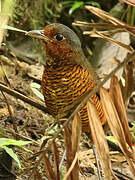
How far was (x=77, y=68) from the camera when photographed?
3033 mm

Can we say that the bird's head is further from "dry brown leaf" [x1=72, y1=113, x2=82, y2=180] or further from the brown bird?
"dry brown leaf" [x1=72, y1=113, x2=82, y2=180]

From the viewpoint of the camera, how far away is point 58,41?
3049 millimetres

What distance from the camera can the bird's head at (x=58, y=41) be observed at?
9.94 feet

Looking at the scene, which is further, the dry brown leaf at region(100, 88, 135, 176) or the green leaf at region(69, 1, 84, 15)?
the green leaf at region(69, 1, 84, 15)

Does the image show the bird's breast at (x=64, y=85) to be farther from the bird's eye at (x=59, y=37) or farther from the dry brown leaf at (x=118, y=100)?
the dry brown leaf at (x=118, y=100)

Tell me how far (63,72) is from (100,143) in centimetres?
128

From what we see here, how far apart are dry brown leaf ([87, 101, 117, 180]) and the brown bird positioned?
1.02 metres

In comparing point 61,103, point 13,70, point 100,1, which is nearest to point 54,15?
point 100,1

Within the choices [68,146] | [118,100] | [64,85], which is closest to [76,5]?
[64,85]

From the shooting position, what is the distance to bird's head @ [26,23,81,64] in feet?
9.94

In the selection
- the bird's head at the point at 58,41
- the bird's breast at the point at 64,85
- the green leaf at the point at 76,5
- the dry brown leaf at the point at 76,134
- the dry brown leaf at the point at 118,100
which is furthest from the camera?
the green leaf at the point at 76,5

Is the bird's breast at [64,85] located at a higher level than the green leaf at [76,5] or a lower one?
lower

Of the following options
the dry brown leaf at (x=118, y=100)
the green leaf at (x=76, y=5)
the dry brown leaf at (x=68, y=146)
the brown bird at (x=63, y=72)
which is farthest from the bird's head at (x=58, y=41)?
the green leaf at (x=76, y=5)

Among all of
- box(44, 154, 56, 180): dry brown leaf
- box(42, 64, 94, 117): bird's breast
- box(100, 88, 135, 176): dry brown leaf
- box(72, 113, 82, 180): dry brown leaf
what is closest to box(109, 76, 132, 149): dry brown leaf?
box(100, 88, 135, 176): dry brown leaf
